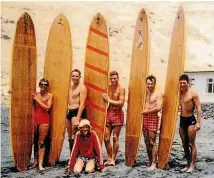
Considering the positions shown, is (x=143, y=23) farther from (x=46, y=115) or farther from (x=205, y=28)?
(x=46, y=115)

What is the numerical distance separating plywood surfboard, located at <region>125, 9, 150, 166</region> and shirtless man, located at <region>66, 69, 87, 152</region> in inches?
18.8

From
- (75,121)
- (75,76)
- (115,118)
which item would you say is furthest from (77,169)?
(75,76)

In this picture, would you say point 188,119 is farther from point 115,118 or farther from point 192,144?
point 115,118

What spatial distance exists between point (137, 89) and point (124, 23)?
6.58 ft

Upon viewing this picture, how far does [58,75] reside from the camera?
3648mm

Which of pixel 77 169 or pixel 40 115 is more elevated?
pixel 40 115

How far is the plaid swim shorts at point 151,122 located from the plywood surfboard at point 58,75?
79cm

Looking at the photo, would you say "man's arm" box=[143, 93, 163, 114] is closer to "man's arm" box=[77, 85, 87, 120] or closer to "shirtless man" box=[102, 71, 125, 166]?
"shirtless man" box=[102, 71, 125, 166]

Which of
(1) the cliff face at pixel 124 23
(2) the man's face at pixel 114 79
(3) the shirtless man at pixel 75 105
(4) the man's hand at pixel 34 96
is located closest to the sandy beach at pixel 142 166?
(3) the shirtless man at pixel 75 105

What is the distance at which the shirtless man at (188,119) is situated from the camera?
320cm

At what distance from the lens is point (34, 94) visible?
3.56 meters

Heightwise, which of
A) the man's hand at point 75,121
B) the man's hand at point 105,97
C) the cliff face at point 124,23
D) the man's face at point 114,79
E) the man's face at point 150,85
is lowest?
the man's hand at point 75,121

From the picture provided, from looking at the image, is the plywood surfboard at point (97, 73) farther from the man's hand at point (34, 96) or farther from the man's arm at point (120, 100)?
the man's hand at point (34, 96)

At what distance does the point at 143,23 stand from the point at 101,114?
3.23 ft
